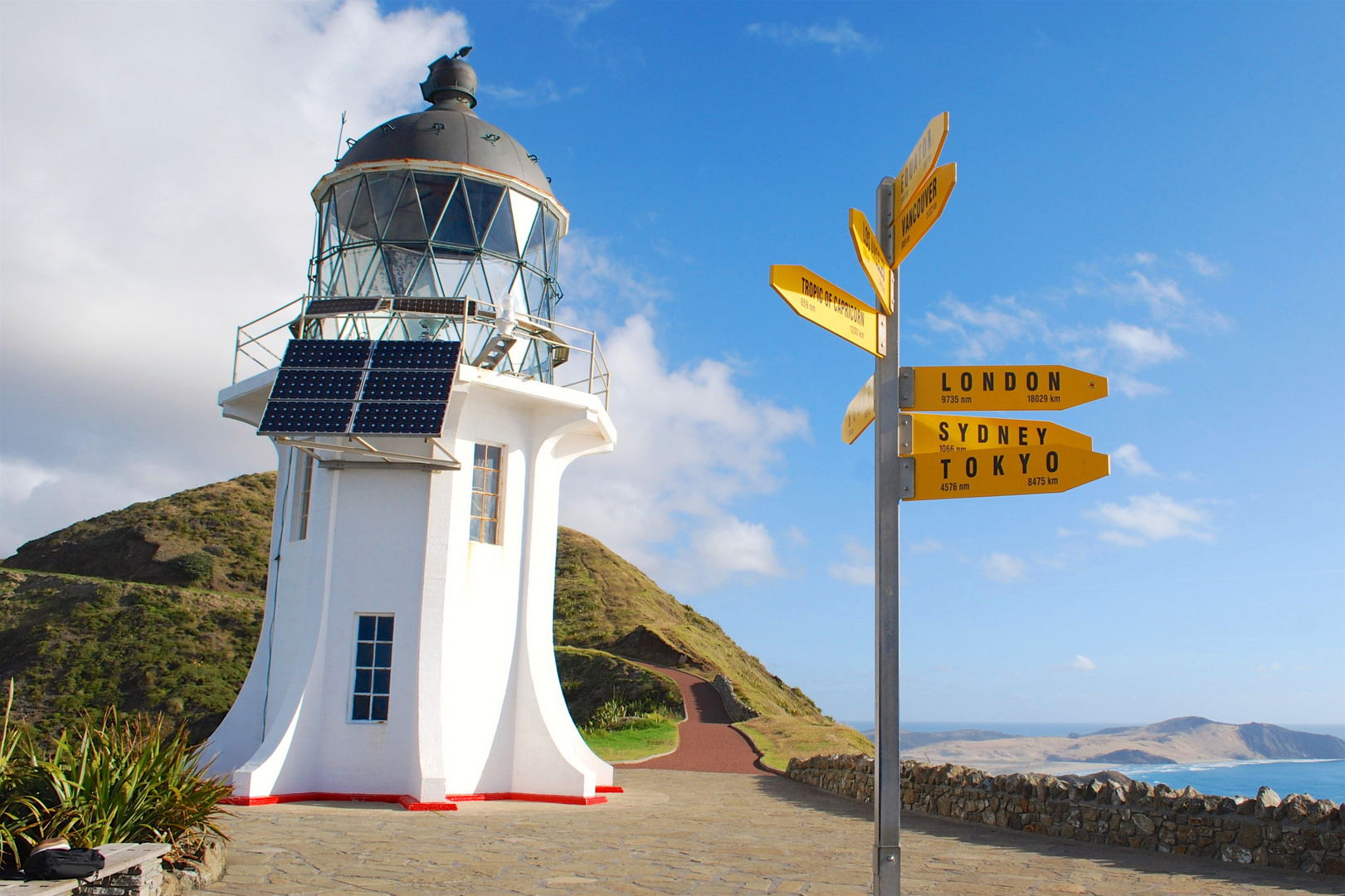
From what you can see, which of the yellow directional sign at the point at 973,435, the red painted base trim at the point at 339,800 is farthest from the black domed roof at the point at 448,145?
the yellow directional sign at the point at 973,435

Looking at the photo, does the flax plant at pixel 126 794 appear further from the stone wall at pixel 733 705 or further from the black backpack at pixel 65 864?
the stone wall at pixel 733 705

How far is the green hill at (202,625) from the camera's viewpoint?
30547 millimetres

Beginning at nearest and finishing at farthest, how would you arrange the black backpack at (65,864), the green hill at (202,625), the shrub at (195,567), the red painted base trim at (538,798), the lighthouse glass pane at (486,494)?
1. the black backpack at (65,864)
2. the red painted base trim at (538,798)
3. the lighthouse glass pane at (486,494)
4. the green hill at (202,625)
5. the shrub at (195,567)

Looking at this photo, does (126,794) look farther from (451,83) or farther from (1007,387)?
(451,83)

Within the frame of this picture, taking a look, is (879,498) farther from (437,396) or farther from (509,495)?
(509,495)

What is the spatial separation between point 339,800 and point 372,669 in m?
1.63

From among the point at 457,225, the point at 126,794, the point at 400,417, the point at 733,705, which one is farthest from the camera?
the point at 733,705

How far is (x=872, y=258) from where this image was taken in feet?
15.1

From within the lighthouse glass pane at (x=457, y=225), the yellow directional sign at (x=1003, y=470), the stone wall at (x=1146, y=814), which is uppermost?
the lighthouse glass pane at (x=457, y=225)

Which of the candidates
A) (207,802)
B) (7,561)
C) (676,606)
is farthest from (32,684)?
(207,802)

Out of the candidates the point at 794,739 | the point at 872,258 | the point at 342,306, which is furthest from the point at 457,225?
the point at 794,739

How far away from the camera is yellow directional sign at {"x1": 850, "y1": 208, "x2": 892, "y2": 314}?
4410 mm

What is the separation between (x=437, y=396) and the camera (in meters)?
11.5

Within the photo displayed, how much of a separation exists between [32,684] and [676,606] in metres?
28.9
